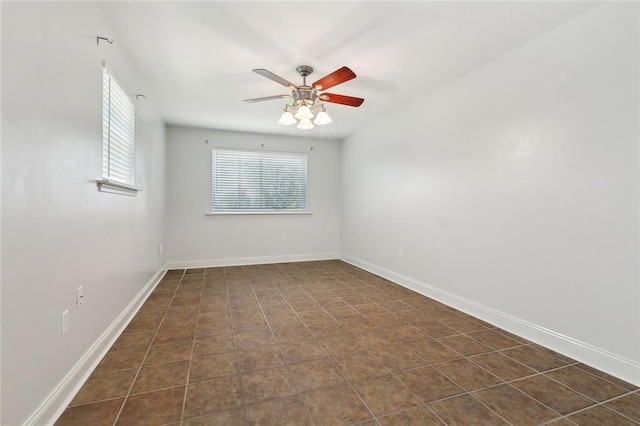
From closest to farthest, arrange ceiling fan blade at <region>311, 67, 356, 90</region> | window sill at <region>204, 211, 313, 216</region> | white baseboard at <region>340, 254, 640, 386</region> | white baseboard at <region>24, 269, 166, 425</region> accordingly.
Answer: white baseboard at <region>24, 269, 166, 425</region>, white baseboard at <region>340, 254, 640, 386</region>, ceiling fan blade at <region>311, 67, 356, 90</region>, window sill at <region>204, 211, 313, 216</region>

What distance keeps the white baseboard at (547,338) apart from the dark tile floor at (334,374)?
69 millimetres

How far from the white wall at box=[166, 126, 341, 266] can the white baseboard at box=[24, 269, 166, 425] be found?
230cm

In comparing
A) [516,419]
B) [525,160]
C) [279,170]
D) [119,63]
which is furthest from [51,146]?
[279,170]

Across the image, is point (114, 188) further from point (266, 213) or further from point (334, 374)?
point (266, 213)

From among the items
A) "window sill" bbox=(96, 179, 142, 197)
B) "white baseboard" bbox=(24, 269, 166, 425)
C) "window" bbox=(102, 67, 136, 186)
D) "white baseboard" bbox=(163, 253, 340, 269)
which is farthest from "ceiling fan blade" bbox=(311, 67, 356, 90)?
"white baseboard" bbox=(163, 253, 340, 269)

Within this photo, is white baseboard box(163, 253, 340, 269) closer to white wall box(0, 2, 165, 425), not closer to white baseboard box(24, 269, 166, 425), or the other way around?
white baseboard box(24, 269, 166, 425)

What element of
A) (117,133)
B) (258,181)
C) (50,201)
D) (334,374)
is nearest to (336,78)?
(117,133)

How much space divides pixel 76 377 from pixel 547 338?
3134 millimetres

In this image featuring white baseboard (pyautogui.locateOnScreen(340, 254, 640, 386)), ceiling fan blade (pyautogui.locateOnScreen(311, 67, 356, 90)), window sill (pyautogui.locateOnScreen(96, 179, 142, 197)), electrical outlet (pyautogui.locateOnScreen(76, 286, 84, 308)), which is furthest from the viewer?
ceiling fan blade (pyautogui.locateOnScreen(311, 67, 356, 90))

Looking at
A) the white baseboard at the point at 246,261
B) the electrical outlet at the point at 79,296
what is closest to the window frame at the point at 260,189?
the white baseboard at the point at 246,261

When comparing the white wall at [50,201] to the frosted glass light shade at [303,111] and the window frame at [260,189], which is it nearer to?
the frosted glass light shade at [303,111]

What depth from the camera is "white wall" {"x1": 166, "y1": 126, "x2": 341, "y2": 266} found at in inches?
187

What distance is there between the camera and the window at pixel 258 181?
5.02m

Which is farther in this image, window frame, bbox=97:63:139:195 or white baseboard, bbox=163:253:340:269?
white baseboard, bbox=163:253:340:269
